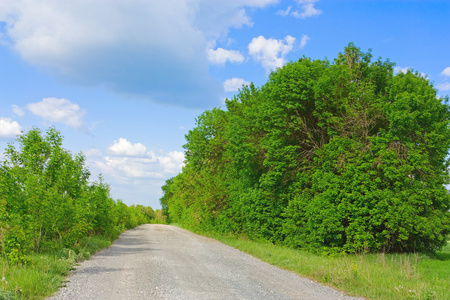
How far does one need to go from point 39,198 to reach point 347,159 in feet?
46.9

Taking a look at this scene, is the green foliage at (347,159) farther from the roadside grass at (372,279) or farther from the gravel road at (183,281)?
the gravel road at (183,281)

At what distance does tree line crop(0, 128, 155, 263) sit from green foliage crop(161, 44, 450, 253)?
1073cm

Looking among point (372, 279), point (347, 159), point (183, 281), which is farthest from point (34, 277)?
point (347, 159)

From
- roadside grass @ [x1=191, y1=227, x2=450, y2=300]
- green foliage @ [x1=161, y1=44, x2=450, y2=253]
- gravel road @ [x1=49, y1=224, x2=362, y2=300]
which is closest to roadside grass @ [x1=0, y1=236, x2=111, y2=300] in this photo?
gravel road @ [x1=49, y1=224, x2=362, y2=300]

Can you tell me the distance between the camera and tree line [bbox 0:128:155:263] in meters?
10.1

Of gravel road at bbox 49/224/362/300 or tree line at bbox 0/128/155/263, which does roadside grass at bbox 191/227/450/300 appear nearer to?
gravel road at bbox 49/224/362/300

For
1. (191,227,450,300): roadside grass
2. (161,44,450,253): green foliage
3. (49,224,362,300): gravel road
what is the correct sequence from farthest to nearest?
(161,44,450,253): green foliage
(191,227,450,300): roadside grass
(49,224,362,300): gravel road

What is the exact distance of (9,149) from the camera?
14.2 m

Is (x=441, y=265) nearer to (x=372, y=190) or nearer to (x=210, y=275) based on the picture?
(x=372, y=190)

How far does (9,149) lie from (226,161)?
63.5 feet

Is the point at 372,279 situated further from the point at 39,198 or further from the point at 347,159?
the point at 39,198

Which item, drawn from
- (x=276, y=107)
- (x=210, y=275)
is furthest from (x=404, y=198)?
(x=210, y=275)

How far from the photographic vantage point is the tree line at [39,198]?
10.1m

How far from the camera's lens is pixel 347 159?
18.7 meters
